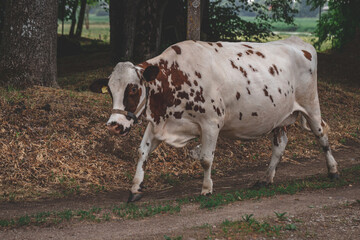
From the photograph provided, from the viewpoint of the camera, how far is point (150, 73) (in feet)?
24.1

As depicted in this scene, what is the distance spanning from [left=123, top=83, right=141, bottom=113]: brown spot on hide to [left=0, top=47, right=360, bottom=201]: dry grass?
2.27 m

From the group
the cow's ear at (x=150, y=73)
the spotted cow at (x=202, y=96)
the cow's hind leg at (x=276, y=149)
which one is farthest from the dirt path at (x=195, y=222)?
the cow's ear at (x=150, y=73)

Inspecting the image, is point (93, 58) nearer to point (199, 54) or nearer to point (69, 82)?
point (69, 82)

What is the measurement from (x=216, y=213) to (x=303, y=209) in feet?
3.71

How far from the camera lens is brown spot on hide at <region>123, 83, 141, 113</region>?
724cm

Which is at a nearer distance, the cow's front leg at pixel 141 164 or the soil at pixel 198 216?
the soil at pixel 198 216

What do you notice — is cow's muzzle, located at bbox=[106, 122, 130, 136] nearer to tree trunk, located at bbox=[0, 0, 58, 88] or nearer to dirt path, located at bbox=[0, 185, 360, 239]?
dirt path, located at bbox=[0, 185, 360, 239]

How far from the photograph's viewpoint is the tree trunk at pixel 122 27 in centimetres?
1717

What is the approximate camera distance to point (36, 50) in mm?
12359

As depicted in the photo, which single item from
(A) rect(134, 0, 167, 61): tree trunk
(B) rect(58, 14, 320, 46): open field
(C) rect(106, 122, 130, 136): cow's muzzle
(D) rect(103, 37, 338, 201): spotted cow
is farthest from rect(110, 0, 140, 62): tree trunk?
(C) rect(106, 122, 130, 136): cow's muzzle

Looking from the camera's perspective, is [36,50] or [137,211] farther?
[36,50]

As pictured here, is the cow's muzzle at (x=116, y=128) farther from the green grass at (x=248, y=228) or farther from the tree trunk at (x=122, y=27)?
the tree trunk at (x=122, y=27)

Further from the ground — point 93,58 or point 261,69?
point 261,69

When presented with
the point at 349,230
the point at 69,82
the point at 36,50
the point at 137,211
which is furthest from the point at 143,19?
the point at 349,230
